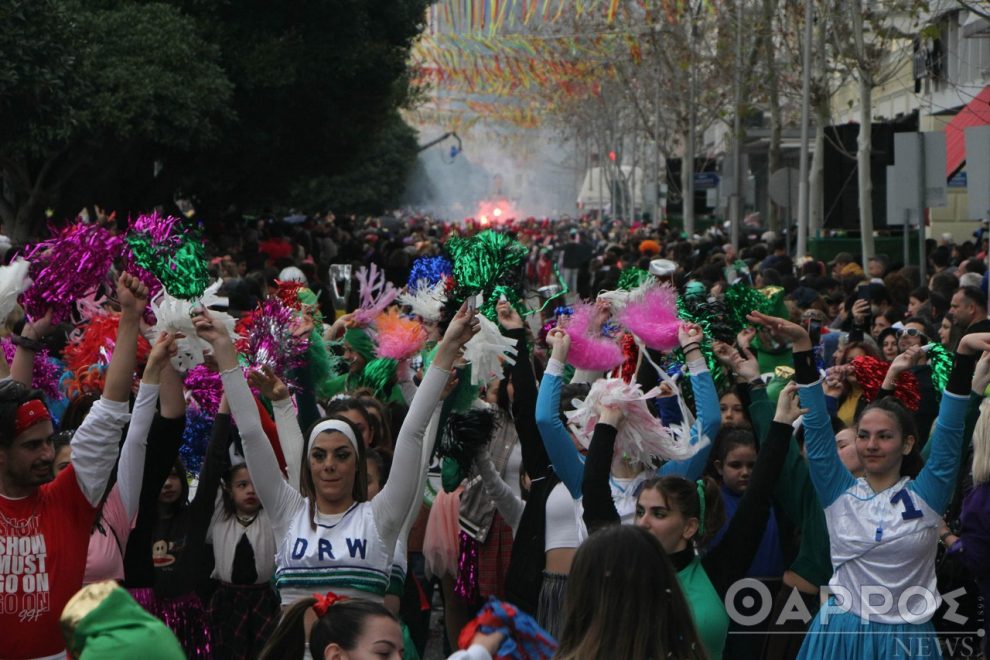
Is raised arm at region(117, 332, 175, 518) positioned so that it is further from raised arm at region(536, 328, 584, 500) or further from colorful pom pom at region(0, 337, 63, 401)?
colorful pom pom at region(0, 337, 63, 401)

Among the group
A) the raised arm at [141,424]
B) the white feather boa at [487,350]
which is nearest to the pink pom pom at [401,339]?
the white feather boa at [487,350]

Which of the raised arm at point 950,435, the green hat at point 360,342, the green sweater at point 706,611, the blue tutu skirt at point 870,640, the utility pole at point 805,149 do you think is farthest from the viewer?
the utility pole at point 805,149

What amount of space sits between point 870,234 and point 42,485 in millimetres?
19018

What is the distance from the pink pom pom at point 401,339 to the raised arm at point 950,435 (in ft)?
11.2

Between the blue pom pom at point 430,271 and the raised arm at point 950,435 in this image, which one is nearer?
the raised arm at point 950,435

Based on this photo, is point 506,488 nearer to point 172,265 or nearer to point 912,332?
point 172,265

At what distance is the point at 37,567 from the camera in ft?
16.1

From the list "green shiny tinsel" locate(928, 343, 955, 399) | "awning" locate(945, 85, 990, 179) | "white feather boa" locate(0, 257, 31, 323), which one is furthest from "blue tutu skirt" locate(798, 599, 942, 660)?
"awning" locate(945, 85, 990, 179)

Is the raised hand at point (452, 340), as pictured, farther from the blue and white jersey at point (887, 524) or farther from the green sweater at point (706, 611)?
the blue and white jersey at point (887, 524)

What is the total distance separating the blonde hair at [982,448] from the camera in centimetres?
625

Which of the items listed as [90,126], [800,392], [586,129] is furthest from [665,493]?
[586,129]

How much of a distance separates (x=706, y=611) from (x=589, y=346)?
246cm

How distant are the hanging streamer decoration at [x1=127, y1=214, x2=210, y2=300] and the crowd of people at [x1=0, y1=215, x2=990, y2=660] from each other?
0.24 m

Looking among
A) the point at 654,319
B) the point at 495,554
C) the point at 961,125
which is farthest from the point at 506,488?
the point at 961,125
